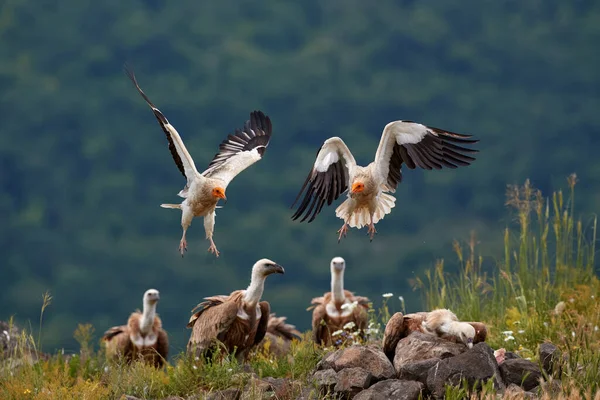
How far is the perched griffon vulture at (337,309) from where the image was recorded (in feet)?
35.6

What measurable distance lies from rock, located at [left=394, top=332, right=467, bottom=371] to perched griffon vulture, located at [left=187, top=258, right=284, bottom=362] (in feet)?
6.69

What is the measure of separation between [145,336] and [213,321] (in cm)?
275

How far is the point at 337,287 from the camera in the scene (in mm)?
11039

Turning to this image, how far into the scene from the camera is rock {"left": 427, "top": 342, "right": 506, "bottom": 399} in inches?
263

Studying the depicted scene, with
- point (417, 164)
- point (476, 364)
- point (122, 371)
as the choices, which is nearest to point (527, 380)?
point (476, 364)

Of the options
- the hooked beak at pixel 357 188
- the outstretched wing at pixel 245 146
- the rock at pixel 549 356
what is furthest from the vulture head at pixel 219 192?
the rock at pixel 549 356

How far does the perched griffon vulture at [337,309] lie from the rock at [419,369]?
3837 mm

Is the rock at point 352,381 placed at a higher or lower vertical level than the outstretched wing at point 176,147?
lower

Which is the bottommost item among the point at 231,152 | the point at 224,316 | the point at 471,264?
the point at 224,316

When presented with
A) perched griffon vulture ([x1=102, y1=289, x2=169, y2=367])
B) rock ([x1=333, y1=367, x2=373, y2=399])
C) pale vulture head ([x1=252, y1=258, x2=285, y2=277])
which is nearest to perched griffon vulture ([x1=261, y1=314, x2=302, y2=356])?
perched griffon vulture ([x1=102, y1=289, x2=169, y2=367])

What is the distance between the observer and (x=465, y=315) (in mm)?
10398

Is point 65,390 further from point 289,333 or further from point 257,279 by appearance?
point 289,333

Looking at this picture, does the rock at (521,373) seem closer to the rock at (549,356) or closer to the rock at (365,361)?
the rock at (549,356)

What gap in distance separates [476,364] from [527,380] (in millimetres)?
600
